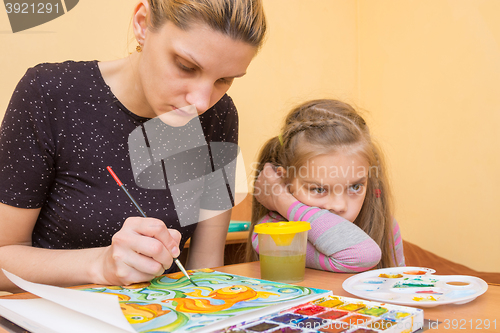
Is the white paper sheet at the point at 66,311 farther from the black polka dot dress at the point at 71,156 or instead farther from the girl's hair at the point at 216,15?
the girl's hair at the point at 216,15

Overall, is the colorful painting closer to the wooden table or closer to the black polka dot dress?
the wooden table

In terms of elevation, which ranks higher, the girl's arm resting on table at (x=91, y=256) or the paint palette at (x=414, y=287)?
the girl's arm resting on table at (x=91, y=256)

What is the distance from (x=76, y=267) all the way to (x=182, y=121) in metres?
0.33

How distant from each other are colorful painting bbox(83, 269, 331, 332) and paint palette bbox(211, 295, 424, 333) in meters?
0.02

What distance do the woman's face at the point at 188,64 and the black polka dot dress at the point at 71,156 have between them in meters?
0.19

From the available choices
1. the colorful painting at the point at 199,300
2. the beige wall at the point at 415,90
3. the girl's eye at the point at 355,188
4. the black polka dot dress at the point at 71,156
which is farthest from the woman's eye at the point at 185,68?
the beige wall at the point at 415,90

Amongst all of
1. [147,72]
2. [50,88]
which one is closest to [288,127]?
[147,72]

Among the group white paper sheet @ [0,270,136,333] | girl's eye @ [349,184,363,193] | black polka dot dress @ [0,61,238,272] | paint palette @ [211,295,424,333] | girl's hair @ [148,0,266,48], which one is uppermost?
girl's hair @ [148,0,266,48]

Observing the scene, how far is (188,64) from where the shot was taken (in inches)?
28.6

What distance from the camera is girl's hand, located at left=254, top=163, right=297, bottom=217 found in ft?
3.13

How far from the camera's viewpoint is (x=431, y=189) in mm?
2180

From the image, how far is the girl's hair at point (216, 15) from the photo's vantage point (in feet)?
2.35

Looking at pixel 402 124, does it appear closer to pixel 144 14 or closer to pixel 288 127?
pixel 288 127

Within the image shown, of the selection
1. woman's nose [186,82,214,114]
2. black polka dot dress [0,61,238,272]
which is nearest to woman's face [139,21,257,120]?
woman's nose [186,82,214,114]
